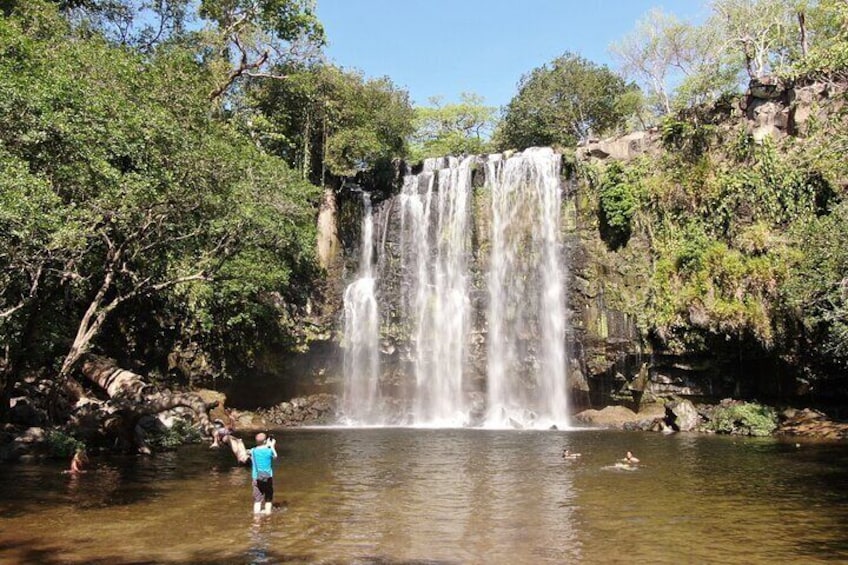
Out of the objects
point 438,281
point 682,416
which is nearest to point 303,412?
point 438,281

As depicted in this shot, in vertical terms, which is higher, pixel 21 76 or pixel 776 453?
pixel 21 76

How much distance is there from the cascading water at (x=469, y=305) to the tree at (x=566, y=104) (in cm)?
1288

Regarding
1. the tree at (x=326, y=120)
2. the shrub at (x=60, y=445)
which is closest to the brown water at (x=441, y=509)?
the shrub at (x=60, y=445)

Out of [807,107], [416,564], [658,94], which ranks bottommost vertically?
[416,564]

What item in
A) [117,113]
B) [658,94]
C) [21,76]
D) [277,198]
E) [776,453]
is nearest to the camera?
[21,76]

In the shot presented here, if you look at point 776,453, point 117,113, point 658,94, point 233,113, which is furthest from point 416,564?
point 658,94

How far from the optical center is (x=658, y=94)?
47.7 meters

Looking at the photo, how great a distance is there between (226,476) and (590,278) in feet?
65.0

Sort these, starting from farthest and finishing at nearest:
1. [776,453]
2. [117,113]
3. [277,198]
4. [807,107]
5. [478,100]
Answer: [478,100] < [807,107] < [277,198] < [776,453] < [117,113]

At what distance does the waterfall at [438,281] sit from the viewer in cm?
3127

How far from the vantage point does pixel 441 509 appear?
11586 millimetres

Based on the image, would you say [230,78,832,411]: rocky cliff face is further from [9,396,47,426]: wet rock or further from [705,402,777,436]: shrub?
[9,396,47,426]: wet rock

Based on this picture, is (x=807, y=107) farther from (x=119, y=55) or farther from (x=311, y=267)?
(x=119, y=55)

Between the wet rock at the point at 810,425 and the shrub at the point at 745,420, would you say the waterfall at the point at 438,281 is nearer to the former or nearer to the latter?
the shrub at the point at 745,420
